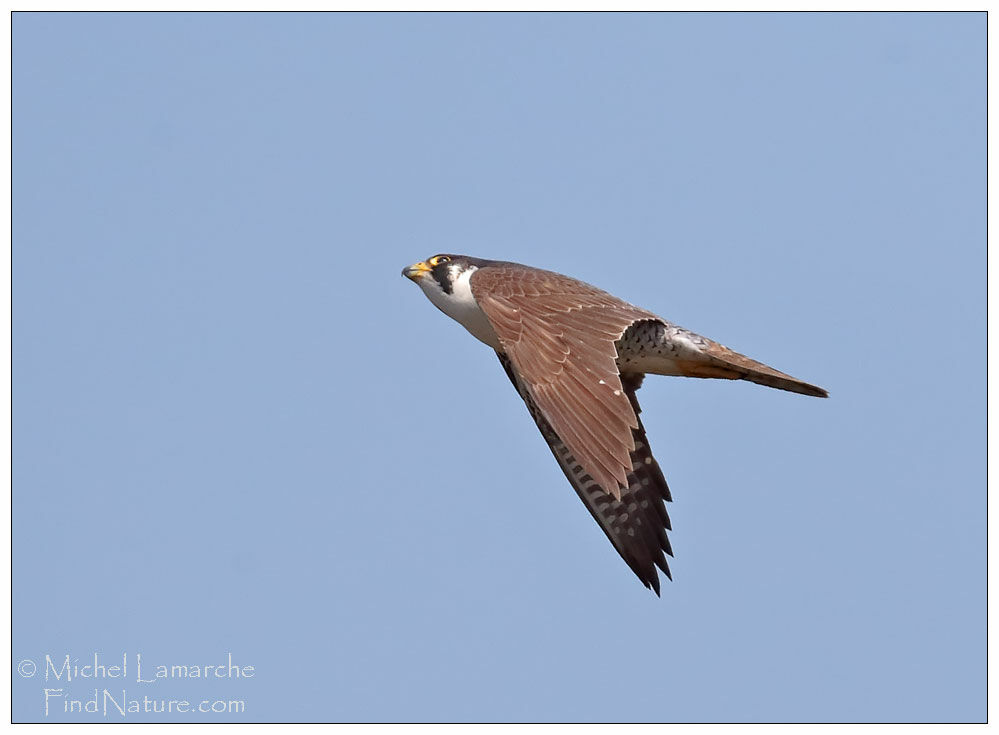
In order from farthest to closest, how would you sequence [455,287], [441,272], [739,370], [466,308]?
[441,272]
[455,287]
[466,308]
[739,370]

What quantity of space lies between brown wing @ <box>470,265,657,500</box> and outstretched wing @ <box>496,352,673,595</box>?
1.16 m

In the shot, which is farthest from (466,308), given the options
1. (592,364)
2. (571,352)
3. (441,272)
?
(592,364)

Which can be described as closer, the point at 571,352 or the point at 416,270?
the point at 571,352

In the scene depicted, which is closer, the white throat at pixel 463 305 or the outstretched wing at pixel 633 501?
the white throat at pixel 463 305

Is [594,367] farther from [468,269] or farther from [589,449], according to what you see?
[468,269]

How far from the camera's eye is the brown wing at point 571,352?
7508 mm

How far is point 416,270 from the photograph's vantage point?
33.7 feet

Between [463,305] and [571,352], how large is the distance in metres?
1.86

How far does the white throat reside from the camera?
384 inches

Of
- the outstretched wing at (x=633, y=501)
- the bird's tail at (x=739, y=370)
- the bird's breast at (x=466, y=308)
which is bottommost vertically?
the outstretched wing at (x=633, y=501)

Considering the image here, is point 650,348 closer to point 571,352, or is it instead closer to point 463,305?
point 463,305

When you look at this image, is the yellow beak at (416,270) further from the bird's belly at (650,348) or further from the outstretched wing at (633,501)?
the bird's belly at (650,348)

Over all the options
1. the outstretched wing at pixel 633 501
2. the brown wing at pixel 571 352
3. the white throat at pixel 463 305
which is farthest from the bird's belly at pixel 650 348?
the white throat at pixel 463 305

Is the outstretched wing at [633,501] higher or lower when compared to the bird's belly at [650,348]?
lower
